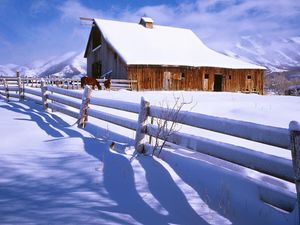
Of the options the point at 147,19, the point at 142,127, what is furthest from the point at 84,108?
the point at 147,19

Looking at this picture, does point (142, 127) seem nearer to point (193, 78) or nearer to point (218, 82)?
point (193, 78)

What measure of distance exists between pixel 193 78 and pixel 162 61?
3.22 meters

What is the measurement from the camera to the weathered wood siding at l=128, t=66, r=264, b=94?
27062mm

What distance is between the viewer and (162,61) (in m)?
27.3

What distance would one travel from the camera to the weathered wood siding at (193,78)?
2706 centimetres

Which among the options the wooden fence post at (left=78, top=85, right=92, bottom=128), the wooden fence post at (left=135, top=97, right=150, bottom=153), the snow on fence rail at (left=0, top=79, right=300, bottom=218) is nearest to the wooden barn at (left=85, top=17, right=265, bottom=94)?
the wooden fence post at (left=78, top=85, right=92, bottom=128)

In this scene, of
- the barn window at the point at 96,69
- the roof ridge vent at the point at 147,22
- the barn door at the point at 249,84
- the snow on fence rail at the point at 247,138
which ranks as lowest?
the snow on fence rail at the point at 247,138

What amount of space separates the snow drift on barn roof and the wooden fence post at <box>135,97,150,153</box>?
20.7 meters

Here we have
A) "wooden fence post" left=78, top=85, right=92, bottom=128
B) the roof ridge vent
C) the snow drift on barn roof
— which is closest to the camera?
"wooden fence post" left=78, top=85, right=92, bottom=128

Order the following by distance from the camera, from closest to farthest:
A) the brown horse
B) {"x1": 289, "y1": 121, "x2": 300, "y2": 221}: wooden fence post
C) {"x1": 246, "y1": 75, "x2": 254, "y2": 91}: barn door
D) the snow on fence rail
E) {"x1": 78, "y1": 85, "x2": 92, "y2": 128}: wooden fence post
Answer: {"x1": 289, "y1": 121, "x2": 300, "y2": 221}: wooden fence post
the snow on fence rail
{"x1": 78, "y1": 85, "x2": 92, "y2": 128}: wooden fence post
the brown horse
{"x1": 246, "y1": 75, "x2": 254, "y2": 91}: barn door

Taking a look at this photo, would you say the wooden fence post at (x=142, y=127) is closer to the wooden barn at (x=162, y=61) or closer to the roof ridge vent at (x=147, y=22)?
the wooden barn at (x=162, y=61)

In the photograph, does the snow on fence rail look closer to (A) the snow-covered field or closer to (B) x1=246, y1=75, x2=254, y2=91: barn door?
(A) the snow-covered field

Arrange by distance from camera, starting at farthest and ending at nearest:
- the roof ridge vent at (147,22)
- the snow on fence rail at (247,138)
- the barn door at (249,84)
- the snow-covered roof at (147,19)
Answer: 1. the snow-covered roof at (147,19)
2. the roof ridge vent at (147,22)
3. the barn door at (249,84)
4. the snow on fence rail at (247,138)

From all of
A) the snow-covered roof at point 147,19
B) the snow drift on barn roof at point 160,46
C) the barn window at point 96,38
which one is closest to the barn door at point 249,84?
the snow drift on barn roof at point 160,46
